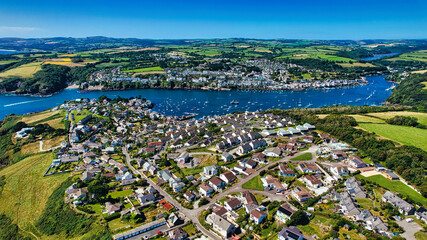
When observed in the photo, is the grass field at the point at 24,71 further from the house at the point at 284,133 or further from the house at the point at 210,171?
the house at the point at 284,133

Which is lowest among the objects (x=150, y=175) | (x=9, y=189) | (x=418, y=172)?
(x=9, y=189)

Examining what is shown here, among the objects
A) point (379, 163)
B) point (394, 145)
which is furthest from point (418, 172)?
point (394, 145)

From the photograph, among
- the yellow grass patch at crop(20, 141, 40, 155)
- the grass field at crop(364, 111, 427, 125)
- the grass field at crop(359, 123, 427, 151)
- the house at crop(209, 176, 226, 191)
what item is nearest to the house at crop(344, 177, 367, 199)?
the house at crop(209, 176, 226, 191)

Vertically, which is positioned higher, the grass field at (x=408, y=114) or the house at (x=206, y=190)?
the grass field at (x=408, y=114)

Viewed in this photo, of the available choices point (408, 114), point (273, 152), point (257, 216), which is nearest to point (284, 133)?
point (273, 152)

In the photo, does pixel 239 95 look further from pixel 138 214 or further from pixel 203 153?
pixel 138 214

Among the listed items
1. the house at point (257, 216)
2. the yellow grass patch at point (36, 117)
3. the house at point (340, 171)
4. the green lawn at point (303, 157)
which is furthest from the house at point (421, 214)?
the yellow grass patch at point (36, 117)

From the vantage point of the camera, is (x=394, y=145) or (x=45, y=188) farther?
(x=394, y=145)
